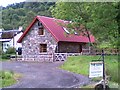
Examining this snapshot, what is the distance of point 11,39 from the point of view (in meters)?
39.0

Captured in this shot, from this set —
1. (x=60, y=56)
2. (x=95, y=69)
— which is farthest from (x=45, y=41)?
(x=95, y=69)

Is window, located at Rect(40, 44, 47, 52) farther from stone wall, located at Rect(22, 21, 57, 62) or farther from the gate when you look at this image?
the gate

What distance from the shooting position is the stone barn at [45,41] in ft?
77.2

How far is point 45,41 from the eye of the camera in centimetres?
2430

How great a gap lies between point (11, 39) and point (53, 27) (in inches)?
619

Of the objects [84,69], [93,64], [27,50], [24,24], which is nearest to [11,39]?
[24,24]

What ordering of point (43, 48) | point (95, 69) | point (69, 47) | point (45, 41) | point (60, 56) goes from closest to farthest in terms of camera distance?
point (95, 69), point (60, 56), point (45, 41), point (43, 48), point (69, 47)

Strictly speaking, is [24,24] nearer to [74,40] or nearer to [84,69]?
[74,40]

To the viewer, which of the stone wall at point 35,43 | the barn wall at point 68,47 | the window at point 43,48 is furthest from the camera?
the window at point 43,48

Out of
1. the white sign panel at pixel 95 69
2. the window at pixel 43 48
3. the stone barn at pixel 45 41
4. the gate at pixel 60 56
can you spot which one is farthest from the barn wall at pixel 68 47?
the white sign panel at pixel 95 69

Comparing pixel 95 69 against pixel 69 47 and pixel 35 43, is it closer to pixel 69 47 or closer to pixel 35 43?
pixel 69 47

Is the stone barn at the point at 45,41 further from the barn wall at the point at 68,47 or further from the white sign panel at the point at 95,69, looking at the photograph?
the white sign panel at the point at 95,69

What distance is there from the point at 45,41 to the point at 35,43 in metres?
1.10

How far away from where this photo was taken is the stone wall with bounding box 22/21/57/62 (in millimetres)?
23719
